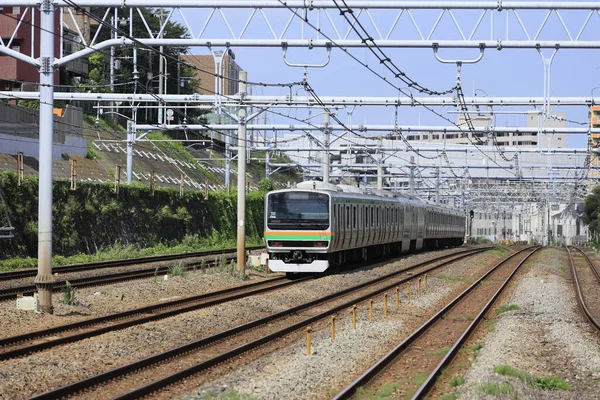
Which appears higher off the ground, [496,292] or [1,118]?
[1,118]

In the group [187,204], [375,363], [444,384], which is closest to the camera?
[444,384]

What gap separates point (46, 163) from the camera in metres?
16.0

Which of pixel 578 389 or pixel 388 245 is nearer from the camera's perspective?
pixel 578 389

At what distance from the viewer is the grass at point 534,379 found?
34.3 feet

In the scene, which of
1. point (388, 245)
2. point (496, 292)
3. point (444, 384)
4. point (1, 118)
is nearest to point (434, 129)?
point (388, 245)

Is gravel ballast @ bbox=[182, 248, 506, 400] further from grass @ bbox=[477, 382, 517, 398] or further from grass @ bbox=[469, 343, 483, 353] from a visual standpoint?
grass @ bbox=[477, 382, 517, 398]

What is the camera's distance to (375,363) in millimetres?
12109

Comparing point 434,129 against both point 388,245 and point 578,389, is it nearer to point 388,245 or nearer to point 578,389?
point 388,245

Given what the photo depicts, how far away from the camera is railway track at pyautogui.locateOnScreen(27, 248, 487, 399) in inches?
389

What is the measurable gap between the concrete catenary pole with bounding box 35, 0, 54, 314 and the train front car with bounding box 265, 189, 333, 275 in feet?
35.7

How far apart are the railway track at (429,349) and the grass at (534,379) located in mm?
834

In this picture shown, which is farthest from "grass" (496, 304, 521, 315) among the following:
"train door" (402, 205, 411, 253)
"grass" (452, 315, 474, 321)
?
"train door" (402, 205, 411, 253)

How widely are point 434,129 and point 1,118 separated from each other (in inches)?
761

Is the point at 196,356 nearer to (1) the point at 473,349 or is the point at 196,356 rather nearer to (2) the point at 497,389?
(1) the point at 473,349
